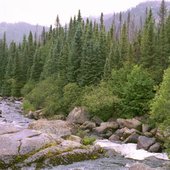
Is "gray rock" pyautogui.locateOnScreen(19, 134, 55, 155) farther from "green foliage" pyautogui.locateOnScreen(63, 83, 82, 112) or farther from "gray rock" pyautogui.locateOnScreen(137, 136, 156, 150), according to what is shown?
"green foliage" pyautogui.locateOnScreen(63, 83, 82, 112)

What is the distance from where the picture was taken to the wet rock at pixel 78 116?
5503 cm

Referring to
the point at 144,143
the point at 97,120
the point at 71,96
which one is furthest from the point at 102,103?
the point at 144,143

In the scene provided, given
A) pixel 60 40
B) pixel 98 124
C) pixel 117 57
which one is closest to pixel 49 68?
pixel 60 40

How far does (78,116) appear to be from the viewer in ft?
182

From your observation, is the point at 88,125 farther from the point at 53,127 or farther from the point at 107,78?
the point at 107,78

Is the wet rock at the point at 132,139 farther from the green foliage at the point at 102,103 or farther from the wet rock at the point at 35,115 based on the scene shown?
the wet rock at the point at 35,115

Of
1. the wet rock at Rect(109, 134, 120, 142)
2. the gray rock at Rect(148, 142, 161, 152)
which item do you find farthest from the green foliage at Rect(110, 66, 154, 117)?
the gray rock at Rect(148, 142, 161, 152)

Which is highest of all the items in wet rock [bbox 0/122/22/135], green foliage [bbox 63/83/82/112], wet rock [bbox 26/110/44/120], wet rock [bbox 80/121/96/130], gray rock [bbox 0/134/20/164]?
wet rock [bbox 0/122/22/135]

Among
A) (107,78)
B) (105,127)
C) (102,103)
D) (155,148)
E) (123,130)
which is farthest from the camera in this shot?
(107,78)

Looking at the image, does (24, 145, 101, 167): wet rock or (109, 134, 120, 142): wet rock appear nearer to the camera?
(24, 145, 101, 167): wet rock

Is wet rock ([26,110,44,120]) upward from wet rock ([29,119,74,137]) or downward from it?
downward

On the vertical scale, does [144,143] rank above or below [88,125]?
above

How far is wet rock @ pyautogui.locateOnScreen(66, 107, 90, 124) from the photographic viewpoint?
55.0 meters

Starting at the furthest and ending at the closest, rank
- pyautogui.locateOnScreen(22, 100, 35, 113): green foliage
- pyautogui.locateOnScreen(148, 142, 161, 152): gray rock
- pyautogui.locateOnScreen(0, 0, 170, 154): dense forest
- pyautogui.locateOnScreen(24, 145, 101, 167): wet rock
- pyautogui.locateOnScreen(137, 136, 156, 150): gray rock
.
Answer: pyautogui.locateOnScreen(22, 100, 35, 113): green foliage → pyautogui.locateOnScreen(0, 0, 170, 154): dense forest → pyautogui.locateOnScreen(137, 136, 156, 150): gray rock → pyautogui.locateOnScreen(148, 142, 161, 152): gray rock → pyautogui.locateOnScreen(24, 145, 101, 167): wet rock
